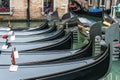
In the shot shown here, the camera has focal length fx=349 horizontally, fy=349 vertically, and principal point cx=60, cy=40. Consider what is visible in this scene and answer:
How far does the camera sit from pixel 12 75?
2.26 meters

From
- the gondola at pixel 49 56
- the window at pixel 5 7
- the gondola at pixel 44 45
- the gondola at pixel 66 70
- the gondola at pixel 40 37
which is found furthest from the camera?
the window at pixel 5 7

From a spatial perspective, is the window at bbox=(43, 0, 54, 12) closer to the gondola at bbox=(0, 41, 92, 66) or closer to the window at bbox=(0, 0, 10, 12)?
the window at bbox=(0, 0, 10, 12)

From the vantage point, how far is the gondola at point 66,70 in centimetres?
224

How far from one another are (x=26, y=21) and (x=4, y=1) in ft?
2.14

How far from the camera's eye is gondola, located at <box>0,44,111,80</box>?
2.24m

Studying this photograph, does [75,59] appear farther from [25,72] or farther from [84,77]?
[25,72]

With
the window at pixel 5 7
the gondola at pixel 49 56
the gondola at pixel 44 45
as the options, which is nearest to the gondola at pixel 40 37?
the gondola at pixel 44 45

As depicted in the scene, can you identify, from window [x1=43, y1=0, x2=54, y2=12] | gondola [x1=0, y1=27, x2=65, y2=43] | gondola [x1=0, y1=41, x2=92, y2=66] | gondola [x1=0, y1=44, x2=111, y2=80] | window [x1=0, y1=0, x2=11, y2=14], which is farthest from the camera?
window [x1=43, y1=0, x2=54, y2=12]

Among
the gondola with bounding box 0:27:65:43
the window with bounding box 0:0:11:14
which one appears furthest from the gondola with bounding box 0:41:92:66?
the window with bounding box 0:0:11:14

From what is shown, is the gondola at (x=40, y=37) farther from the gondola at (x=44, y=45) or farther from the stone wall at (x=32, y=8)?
the stone wall at (x=32, y=8)

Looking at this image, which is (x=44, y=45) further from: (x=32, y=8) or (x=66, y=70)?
(x=32, y=8)

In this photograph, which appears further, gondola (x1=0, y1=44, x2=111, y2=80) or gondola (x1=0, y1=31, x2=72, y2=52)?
gondola (x1=0, y1=31, x2=72, y2=52)

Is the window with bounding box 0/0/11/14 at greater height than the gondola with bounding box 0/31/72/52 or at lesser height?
greater

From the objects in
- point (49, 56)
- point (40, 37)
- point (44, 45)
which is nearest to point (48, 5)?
point (40, 37)
